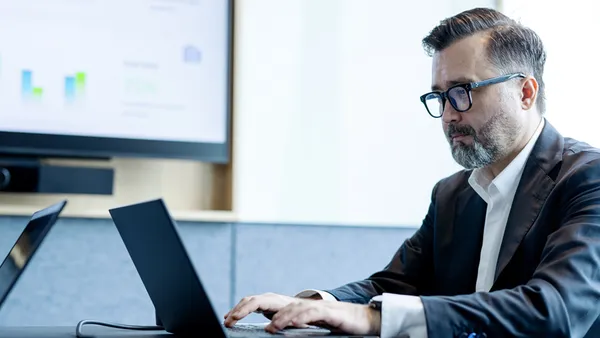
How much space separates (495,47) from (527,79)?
0.10m

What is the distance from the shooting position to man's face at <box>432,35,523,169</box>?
70.3 inches

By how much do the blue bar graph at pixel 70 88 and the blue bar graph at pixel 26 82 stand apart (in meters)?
0.11

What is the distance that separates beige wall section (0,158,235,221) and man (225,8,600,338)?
108 centimetres

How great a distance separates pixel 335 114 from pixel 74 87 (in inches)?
36.7

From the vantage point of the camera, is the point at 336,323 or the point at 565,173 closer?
the point at 336,323

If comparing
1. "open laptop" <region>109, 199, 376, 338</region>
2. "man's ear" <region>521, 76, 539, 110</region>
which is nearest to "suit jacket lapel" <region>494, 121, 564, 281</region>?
"man's ear" <region>521, 76, 539, 110</region>

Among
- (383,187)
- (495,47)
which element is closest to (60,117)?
(383,187)

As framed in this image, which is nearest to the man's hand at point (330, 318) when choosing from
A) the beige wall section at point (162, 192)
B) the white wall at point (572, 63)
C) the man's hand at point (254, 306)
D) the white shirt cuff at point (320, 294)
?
the man's hand at point (254, 306)

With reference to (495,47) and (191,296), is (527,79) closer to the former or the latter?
(495,47)

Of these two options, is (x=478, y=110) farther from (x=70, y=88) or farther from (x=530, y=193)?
(x=70, y=88)

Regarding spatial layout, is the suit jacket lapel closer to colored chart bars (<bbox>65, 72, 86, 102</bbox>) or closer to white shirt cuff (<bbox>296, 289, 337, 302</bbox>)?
white shirt cuff (<bbox>296, 289, 337, 302</bbox>)

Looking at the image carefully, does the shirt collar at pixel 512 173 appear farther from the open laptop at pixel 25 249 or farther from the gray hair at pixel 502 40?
the open laptop at pixel 25 249

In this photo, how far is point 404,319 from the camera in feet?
4.35

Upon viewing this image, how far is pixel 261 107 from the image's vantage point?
296cm
